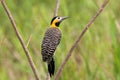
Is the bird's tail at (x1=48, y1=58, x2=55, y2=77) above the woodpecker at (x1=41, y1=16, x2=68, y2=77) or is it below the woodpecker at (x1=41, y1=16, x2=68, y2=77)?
below

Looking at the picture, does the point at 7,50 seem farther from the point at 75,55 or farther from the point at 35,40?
the point at 75,55

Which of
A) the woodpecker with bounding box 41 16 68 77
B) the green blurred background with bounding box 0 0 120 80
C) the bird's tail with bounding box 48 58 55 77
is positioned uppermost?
the woodpecker with bounding box 41 16 68 77

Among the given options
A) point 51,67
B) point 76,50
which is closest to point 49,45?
point 51,67

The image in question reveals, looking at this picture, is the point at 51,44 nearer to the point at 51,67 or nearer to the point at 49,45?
the point at 49,45

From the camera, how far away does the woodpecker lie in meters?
3.16

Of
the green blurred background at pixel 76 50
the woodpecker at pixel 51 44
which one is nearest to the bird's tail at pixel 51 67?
the woodpecker at pixel 51 44

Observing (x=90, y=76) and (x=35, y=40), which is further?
(x=35, y=40)

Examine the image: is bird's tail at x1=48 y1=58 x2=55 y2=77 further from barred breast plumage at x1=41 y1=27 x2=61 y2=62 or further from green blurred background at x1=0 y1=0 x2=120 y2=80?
green blurred background at x1=0 y1=0 x2=120 y2=80

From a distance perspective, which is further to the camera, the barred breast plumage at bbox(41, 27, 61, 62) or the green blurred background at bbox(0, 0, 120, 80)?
the green blurred background at bbox(0, 0, 120, 80)

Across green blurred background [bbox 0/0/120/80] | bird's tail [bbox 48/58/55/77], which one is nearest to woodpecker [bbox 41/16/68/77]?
bird's tail [bbox 48/58/55/77]

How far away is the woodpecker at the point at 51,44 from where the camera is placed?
316cm

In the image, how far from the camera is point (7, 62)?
19.7 feet

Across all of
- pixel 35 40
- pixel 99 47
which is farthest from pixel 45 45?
pixel 35 40

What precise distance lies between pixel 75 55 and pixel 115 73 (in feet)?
3.22
